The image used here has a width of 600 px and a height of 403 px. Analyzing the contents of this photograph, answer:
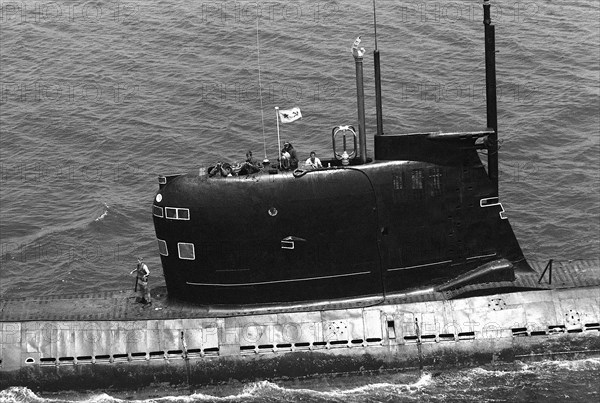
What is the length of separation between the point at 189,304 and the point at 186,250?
2.26 meters

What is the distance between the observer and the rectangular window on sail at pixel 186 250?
1431 inches

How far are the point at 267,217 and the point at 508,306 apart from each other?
8196 mm

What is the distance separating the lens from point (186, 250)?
36.4 metres

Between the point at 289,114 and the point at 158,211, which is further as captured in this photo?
the point at 158,211

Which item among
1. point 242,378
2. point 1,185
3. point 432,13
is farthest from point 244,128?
point 242,378

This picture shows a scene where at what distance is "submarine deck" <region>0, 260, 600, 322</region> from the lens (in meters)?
37.1

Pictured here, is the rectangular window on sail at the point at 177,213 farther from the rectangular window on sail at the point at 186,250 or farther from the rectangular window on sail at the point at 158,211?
the rectangular window on sail at the point at 186,250

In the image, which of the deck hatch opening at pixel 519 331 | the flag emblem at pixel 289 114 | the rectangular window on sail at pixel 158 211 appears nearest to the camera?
the flag emblem at pixel 289 114

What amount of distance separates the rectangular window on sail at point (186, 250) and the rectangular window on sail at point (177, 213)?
892 mm

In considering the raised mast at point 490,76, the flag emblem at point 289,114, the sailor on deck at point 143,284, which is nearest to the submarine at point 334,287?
the raised mast at point 490,76

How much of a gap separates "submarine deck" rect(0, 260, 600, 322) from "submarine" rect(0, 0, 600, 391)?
0.09 m

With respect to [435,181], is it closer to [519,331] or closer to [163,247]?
[519,331]

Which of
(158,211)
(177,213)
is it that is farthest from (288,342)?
(158,211)

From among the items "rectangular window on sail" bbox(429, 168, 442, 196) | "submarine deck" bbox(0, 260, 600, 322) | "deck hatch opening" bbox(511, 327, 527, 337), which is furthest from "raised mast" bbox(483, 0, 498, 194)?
"deck hatch opening" bbox(511, 327, 527, 337)
